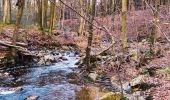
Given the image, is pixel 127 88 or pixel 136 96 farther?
pixel 127 88

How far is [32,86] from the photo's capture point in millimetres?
12289

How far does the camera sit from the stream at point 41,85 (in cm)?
1081

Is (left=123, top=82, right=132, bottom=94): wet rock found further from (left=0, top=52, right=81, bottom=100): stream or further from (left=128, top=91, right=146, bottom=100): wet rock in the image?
(left=0, top=52, right=81, bottom=100): stream

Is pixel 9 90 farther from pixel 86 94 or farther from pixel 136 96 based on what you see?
pixel 136 96

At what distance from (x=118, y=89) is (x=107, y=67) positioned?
3239mm

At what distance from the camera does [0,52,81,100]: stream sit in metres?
10.8

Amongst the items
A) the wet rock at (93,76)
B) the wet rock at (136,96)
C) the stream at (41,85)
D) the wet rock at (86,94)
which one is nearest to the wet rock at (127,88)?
the wet rock at (136,96)

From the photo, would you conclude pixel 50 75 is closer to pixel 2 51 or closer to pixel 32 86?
pixel 32 86

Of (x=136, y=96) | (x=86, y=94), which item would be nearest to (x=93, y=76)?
(x=86, y=94)

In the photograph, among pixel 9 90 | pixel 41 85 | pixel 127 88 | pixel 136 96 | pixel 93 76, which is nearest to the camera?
pixel 136 96

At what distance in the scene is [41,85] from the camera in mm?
12484

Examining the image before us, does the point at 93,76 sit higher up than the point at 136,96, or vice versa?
the point at 93,76

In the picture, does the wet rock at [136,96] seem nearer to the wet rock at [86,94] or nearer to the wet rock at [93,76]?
the wet rock at [86,94]

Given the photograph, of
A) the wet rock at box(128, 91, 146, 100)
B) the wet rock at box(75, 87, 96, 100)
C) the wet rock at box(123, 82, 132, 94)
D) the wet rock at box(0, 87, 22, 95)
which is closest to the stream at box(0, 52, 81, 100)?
the wet rock at box(0, 87, 22, 95)
